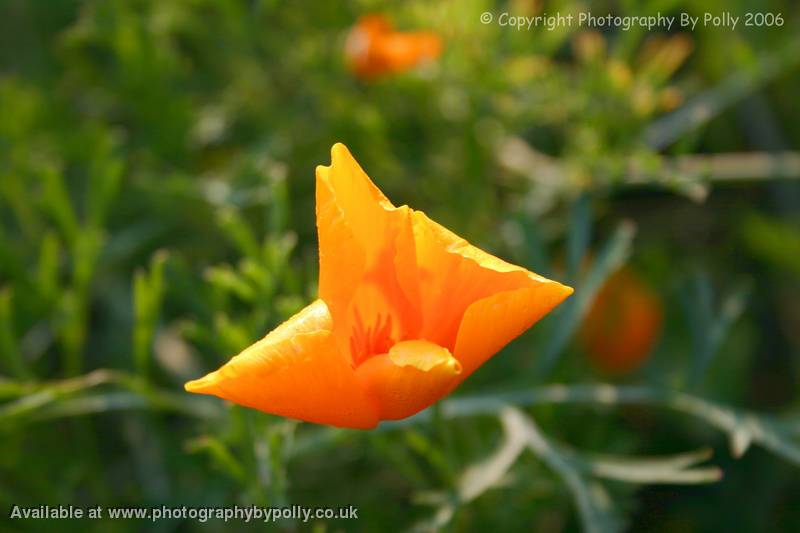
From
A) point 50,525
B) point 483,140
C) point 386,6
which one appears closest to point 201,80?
point 386,6

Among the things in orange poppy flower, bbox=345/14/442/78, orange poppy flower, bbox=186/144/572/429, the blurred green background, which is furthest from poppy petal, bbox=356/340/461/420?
orange poppy flower, bbox=345/14/442/78

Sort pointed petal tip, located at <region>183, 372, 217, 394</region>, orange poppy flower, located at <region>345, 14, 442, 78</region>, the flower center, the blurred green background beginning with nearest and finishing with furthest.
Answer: pointed petal tip, located at <region>183, 372, 217, 394</region>, the flower center, the blurred green background, orange poppy flower, located at <region>345, 14, 442, 78</region>

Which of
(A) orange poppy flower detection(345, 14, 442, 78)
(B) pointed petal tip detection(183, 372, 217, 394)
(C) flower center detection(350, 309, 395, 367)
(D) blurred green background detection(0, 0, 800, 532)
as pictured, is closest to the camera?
(B) pointed petal tip detection(183, 372, 217, 394)

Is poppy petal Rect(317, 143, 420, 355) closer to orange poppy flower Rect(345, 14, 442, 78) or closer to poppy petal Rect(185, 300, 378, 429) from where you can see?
poppy petal Rect(185, 300, 378, 429)

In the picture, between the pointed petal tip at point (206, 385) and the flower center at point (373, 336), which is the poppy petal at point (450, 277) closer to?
the flower center at point (373, 336)

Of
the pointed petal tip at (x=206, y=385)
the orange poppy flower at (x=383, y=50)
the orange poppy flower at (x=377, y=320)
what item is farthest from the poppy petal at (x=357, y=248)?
the orange poppy flower at (x=383, y=50)

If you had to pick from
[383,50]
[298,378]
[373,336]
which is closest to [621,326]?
[383,50]

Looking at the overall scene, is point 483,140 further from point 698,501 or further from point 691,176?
point 698,501
